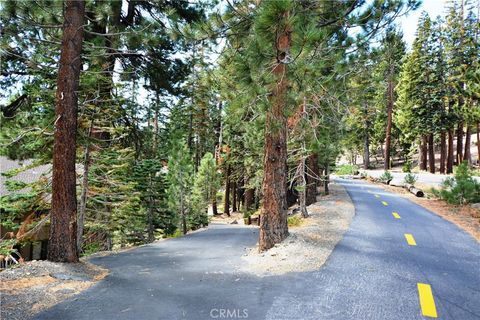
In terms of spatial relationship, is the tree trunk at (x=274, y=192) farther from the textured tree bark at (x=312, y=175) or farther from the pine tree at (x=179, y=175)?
the pine tree at (x=179, y=175)

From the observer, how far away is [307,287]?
18.7 ft

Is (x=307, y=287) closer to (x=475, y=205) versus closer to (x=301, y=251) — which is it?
(x=301, y=251)

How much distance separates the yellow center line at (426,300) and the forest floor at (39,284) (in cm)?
560

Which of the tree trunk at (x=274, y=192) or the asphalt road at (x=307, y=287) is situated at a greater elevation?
the tree trunk at (x=274, y=192)

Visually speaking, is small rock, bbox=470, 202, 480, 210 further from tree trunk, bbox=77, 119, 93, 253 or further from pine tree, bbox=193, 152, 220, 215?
pine tree, bbox=193, 152, 220, 215

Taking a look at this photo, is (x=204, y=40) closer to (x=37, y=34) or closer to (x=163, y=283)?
(x=37, y=34)

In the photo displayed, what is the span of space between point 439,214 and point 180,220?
42.8ft

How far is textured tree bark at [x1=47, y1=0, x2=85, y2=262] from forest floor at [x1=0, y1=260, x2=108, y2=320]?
406 millimetres

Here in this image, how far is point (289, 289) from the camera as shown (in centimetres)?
564

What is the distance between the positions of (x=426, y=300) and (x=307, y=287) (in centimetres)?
184

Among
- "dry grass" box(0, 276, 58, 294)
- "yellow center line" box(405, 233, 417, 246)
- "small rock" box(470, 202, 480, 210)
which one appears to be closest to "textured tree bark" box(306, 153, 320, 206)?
"small rock" box(470, 202, 480, 210)

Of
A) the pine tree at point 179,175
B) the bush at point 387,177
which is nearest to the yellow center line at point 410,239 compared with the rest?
the pine tree at point 179,175

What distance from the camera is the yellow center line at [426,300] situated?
475 centimetres

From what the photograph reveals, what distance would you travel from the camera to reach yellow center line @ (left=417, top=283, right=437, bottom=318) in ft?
15.6
